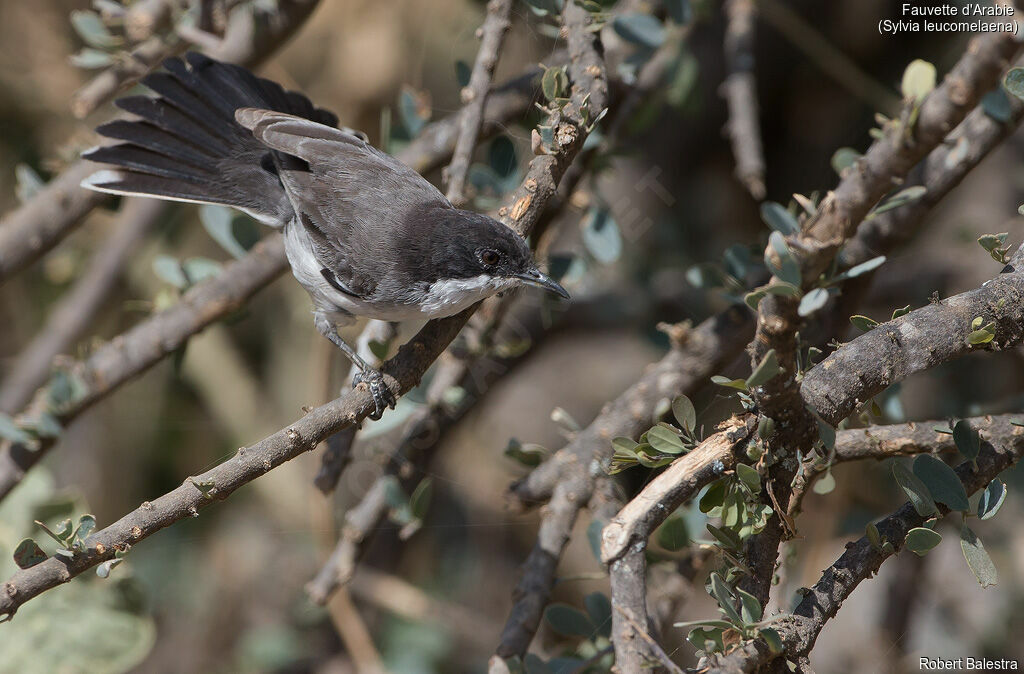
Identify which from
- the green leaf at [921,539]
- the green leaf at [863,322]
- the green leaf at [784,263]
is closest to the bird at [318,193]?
the green leaf at [863,322]

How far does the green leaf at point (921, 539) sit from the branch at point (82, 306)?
11.0ft

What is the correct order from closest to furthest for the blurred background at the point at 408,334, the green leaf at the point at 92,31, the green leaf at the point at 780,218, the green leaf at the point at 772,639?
the green leaf at the point at 772,639 → the green leaf at the point at 780,218 → the green leaf at the point at 92,31 → the blurred background at the point at 408,334

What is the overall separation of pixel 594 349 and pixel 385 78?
1.97 meters

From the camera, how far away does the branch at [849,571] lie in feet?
5.29

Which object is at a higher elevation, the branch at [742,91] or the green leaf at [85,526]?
the branch at [742,91]

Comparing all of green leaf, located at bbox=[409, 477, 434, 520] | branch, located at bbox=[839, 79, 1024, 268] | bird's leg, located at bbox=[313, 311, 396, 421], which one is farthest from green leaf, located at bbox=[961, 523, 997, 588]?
green leaf, located at bbox=[409, 477, 434, 520]

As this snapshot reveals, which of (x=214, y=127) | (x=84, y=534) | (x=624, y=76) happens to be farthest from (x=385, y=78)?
(x=84, y=534)

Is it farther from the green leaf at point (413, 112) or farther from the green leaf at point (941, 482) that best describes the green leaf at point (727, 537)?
the green leaf at point (413, 112)

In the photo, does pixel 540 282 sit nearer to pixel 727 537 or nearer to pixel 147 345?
pixel 727 537

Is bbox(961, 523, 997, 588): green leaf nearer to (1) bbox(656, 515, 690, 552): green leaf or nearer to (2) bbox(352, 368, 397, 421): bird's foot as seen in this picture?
(1) bbox(656, 515, 690, 552): green leaf

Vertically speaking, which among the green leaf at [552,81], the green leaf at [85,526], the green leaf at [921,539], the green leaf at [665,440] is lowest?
the green leaf at [85,526]

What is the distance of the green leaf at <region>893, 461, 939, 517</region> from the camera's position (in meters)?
1.78

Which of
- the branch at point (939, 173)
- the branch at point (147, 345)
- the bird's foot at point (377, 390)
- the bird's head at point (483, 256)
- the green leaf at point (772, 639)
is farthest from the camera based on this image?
the branch at point (147, 345)

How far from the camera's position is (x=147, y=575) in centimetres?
497
